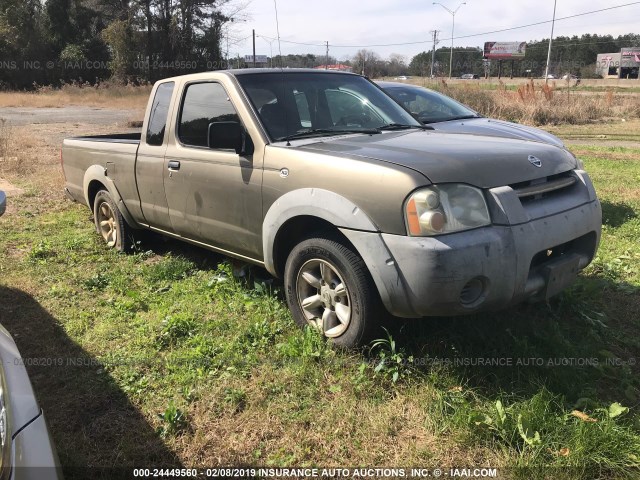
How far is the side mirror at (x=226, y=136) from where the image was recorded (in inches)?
148

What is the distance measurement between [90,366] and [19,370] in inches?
62.9

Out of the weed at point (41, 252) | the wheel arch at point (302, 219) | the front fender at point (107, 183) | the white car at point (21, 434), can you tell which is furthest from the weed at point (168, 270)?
the white car at point (21, 434)

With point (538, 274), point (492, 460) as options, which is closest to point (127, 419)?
point (492, 460)

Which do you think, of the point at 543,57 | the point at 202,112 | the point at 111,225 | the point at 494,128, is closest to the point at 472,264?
the point at 202,112

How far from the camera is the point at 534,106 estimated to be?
2070cm

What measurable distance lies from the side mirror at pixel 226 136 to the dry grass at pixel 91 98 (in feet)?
105

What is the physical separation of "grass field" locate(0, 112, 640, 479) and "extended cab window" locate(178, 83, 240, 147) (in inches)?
47.3

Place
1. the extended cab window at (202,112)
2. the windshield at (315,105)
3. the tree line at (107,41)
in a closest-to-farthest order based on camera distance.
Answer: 1. the windshield at (315,105)
2. the extended cab window at (202,112)
3. the tree line at (107,41)

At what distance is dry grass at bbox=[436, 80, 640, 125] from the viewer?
2027 centimetres

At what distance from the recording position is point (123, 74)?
152 feet

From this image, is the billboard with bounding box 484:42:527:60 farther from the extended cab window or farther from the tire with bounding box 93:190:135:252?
the extended cab window

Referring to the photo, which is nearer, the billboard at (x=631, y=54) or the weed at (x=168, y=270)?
the weed at (x=168, y=270)

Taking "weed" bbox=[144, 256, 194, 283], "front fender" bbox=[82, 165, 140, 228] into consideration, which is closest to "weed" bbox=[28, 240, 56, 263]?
"front fender" bbox=[82, 165, 140, 228]

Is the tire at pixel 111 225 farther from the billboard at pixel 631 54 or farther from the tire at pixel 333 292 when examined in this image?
the billboard at pixel 631 54
